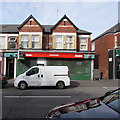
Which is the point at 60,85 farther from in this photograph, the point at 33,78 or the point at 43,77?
the point at 33,78

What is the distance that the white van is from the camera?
34.9 ft

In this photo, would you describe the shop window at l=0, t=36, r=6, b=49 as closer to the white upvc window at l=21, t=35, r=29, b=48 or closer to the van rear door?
the white upvc window at l=21, t=35, r=29, b=48

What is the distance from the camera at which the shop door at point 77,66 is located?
665 inches

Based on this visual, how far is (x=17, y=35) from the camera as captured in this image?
18.1m

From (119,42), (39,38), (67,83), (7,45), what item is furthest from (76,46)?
(7,45)

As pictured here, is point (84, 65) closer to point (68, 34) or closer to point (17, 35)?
Result: point (68, 34)

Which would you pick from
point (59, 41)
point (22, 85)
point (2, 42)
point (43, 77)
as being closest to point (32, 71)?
point (43, 77)

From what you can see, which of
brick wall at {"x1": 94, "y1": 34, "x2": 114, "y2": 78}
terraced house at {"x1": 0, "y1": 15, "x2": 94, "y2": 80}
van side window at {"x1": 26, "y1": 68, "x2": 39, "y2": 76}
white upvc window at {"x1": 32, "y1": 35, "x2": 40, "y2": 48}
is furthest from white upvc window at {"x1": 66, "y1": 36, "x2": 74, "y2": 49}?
van side window at {"x1": 26, "y1": 68, "x2": 39, "y2": 76}

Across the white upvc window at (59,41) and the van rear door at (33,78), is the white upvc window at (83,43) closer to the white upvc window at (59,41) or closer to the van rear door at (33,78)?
the white upvc window at (59,41)

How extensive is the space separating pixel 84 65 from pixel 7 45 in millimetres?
11006

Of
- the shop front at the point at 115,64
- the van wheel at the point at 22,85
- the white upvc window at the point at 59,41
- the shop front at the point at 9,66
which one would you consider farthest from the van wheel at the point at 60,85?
the shop front at the point at 115,64

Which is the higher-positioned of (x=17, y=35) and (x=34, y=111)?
(x=17, y=35)

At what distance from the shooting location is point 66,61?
1695cm

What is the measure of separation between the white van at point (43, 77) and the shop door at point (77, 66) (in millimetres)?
5916
